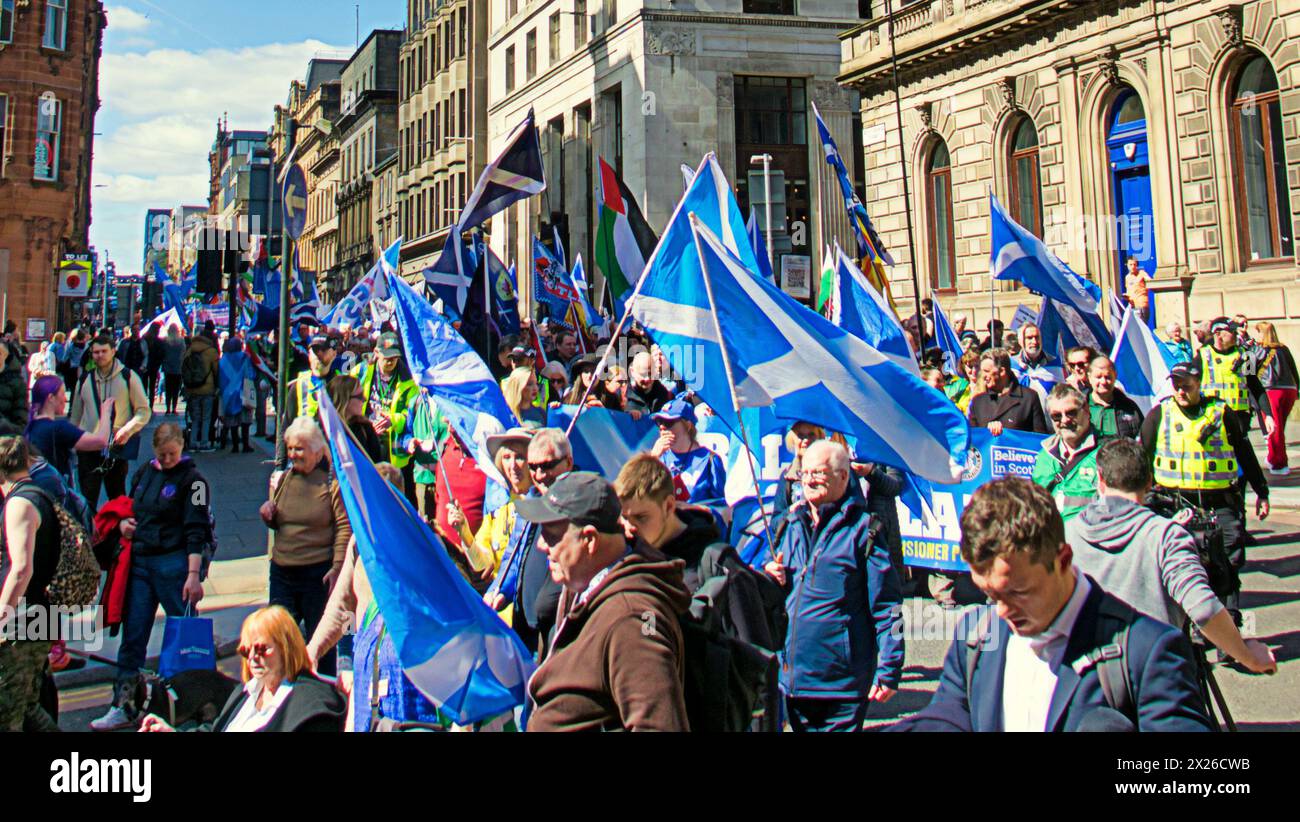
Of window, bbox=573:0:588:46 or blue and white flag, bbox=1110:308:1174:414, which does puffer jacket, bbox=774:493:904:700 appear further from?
window, bbox=573:0:588:46

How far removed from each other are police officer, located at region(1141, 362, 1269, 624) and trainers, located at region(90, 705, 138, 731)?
6.86 meters

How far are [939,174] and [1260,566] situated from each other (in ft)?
62.3

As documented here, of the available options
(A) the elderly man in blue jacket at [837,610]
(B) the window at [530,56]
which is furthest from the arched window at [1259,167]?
(B) the window at [530,56]

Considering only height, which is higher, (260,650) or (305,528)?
(305,528)

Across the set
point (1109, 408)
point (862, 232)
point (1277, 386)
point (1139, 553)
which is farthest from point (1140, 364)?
point (1277, 386)

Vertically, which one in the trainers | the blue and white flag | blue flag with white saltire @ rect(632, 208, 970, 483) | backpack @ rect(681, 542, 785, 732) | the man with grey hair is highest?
the blue and white flag

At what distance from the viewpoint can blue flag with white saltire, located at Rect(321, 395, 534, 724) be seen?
3.61 m

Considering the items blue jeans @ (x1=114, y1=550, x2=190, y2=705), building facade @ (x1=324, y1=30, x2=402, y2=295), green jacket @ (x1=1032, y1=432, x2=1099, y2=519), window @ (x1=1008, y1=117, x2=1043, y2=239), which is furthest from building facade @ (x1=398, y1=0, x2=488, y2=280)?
green jacket @ (x1=1032, y1=432, x2=1099, y2=519)

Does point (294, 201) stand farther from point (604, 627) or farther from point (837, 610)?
point (604, 627)

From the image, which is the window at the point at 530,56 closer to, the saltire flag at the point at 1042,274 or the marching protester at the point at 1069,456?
the saltire flag at the point at 1042,274

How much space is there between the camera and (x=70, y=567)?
5105 millimetres

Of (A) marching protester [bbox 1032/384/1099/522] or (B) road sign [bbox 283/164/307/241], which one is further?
(B) road sign [bbox 283/164/307/241]

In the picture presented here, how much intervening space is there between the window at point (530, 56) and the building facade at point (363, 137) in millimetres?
23070

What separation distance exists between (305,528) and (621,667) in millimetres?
3970
